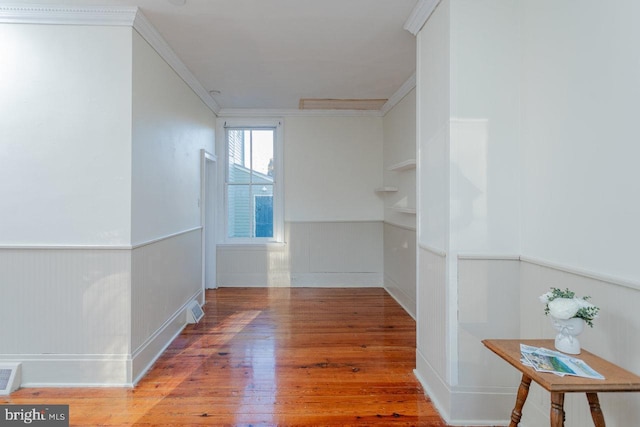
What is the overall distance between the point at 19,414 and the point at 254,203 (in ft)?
11.9

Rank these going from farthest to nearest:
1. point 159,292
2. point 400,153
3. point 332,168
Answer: point 332,168, point 400,153, point 159,292

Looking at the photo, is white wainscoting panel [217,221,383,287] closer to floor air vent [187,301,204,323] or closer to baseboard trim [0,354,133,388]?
floor air vent [187,301,204,323]

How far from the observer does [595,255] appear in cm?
156

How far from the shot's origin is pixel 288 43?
9.89 feet

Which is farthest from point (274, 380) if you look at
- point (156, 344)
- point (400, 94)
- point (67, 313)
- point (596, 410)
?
point (400, 94)

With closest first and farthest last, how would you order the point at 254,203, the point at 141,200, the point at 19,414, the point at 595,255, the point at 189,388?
the point at 595,255, the point at 19,414, the point at 189,388, the point at 141,200, the point at 254,203

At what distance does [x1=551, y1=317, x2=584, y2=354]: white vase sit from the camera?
1476 millimetres

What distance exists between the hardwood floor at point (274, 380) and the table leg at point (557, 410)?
33.3 inches

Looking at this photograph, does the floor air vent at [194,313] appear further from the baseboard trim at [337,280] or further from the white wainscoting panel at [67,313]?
the baseboard trim at [337,280]

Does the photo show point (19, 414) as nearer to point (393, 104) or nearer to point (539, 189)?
point (539, 189)

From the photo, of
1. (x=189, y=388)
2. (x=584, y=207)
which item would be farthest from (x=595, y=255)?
(x=189, y=388)

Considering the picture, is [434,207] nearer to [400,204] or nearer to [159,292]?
[400,204]

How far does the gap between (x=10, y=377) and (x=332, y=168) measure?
4155 mm
